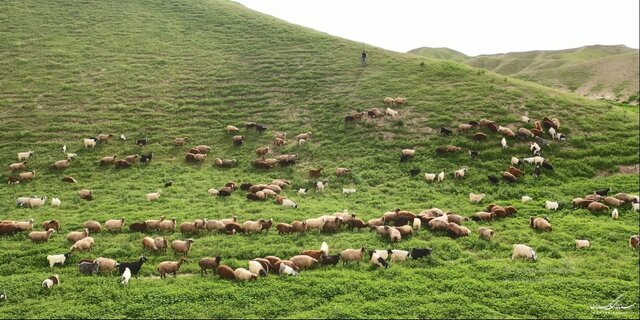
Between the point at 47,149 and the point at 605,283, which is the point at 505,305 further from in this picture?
the point at 47,149

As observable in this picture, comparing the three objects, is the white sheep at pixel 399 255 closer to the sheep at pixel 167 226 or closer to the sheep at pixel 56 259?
the sheep at pixel 167 226

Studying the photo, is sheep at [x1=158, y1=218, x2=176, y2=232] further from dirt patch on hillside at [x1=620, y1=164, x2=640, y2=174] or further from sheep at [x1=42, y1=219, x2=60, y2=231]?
dirt patch on hillside at [x1=620, y1=164, x2=640, y2=174]

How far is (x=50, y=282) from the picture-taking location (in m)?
16.1

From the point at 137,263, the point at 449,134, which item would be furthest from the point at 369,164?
the point at 137,263

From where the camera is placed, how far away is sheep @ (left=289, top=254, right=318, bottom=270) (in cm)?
1745

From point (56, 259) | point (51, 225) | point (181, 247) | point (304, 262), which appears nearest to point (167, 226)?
point (181, 247)

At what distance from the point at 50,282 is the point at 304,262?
8.72 metres

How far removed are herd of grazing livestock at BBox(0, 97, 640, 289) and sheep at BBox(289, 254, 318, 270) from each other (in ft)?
0.12

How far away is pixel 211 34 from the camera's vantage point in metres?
60.3

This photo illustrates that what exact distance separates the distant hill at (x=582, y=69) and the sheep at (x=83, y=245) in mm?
63131

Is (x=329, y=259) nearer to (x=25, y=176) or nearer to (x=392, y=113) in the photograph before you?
(x=392, y=113)

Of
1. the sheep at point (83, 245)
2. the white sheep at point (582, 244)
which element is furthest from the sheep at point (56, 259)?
the white sheep at point (582, 244)

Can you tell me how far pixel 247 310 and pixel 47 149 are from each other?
25.8 m

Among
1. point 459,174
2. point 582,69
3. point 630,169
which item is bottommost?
point 459,174
